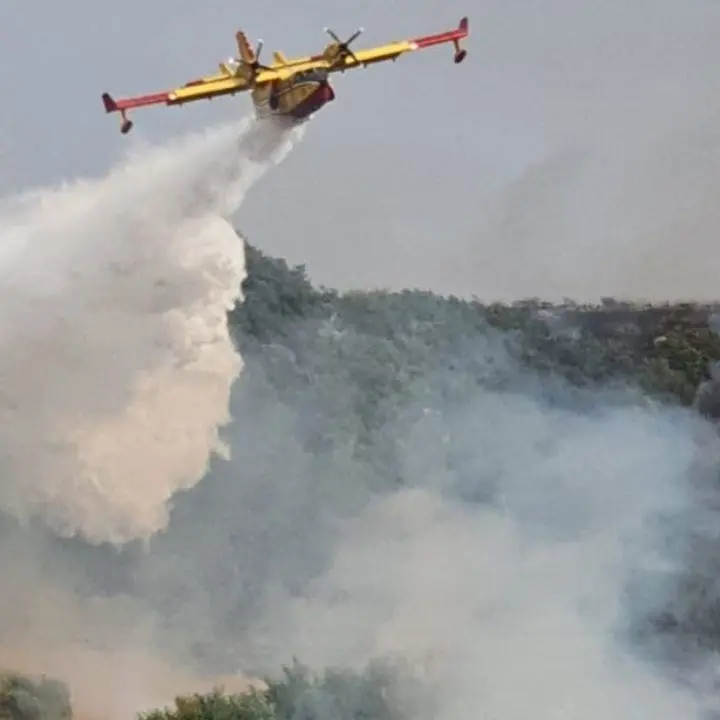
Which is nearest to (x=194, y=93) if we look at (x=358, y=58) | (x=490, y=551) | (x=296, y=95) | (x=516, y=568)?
(x=296, y=95)

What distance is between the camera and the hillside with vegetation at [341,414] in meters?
6.03

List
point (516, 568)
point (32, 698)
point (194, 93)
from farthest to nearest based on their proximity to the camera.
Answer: point (516, 568), point (32, 698), point (194, 93)

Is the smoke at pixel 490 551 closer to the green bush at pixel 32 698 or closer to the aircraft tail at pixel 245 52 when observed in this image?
the green bush at pixel 32 698

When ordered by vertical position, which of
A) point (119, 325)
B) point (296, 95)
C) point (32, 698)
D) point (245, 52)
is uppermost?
point (245, 52)

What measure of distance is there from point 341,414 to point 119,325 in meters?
1.48

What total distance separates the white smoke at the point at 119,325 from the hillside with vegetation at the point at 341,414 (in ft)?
0.95

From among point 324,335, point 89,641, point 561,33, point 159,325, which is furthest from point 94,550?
point 561,33

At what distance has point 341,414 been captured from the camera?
6.88 metres

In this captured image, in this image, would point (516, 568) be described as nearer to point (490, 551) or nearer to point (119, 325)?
point (490, 551)

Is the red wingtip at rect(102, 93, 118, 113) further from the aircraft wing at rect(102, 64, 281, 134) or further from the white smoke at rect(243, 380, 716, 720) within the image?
the white smoke at rect(243, 380, 716, 720)

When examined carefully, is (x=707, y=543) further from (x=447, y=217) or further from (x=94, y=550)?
(x=94, y=550)

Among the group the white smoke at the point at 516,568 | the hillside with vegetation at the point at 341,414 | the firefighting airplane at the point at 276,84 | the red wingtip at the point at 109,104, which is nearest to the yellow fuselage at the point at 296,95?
the firefighting airplane at the point at 276,84

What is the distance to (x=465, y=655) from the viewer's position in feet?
20.2

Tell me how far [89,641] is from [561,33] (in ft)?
14.1
